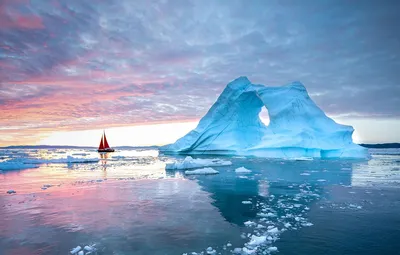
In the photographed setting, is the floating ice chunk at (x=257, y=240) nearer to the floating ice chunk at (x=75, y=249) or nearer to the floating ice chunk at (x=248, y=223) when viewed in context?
the floating ice chunk at (x=248, y=223)

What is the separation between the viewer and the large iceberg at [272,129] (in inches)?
988

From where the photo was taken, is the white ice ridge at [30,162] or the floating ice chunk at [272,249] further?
the white ice ridge at [30,162]

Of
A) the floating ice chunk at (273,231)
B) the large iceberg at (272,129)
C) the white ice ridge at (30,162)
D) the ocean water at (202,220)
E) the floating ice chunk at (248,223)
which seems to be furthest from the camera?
the large iceberg at (272,129)

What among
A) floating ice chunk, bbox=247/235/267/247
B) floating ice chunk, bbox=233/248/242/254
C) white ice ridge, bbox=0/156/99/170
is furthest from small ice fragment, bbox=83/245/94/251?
white ice ridge, bbox=0/156/99/170

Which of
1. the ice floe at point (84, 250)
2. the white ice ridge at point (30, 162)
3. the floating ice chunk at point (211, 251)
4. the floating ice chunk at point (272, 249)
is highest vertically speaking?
the white ice ridge at point (30, 162)

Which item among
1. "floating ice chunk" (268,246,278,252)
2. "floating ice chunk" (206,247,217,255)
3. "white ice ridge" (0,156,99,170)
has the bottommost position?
"floating ice chunk" (268,246,278,252)

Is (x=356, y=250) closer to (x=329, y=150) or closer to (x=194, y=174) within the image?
(x=194, y=174)

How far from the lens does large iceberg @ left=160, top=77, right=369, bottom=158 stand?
25094 mm

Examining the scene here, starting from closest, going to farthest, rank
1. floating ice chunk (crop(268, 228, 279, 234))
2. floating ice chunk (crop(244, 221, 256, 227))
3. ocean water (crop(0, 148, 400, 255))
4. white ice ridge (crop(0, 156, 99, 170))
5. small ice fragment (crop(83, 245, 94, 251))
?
small ice fragment (crop(83, 245, 94, 251)), ocean water (crop(0, 148, 400, 255)), floating ice chunk (crop(268, 228, 279, 234)), floating ice chunk (crop(244, 221, 256, 227)), white ice ridge (crop(0, 156, 99, 170))

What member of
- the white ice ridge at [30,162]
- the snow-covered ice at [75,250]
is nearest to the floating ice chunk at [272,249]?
the snow-covered ice at [75,250]

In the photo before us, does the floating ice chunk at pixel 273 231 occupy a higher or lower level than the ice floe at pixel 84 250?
lower

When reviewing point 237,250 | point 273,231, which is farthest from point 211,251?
point 273,231

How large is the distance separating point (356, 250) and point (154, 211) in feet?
13.3

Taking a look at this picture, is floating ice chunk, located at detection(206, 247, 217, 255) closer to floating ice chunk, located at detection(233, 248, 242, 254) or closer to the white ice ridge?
floating ice chunk, located at detection(233, 248, 242, 254)
